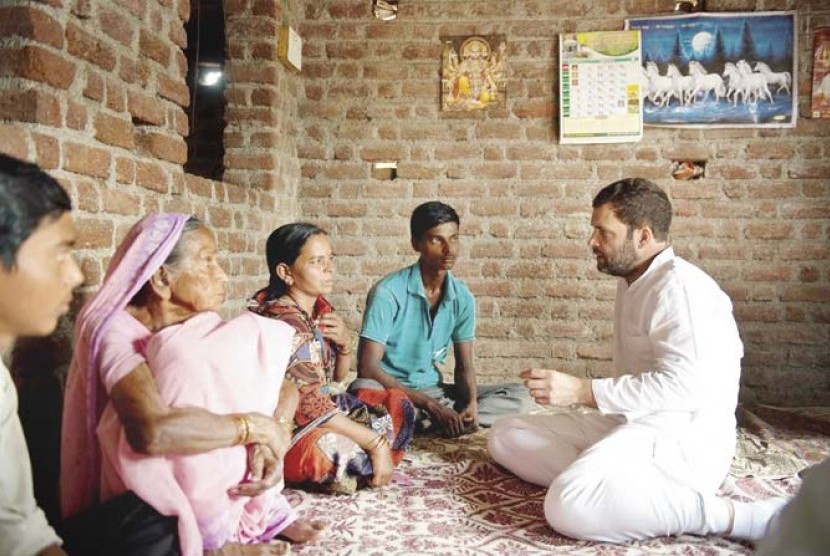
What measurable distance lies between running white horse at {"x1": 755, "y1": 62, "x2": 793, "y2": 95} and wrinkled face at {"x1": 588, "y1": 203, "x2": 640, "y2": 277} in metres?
2.34

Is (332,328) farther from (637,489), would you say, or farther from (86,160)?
(637,489)

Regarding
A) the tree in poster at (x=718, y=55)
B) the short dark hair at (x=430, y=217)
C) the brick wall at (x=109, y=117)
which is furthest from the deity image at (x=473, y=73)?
the brick wall at (x=109, y=117)

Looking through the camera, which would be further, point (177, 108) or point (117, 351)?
point (177, 108)

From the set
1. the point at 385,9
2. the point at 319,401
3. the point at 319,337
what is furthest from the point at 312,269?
the point at 385,9

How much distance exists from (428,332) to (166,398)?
1.95 metres

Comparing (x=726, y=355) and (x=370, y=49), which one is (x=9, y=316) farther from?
(x=370, y=49)

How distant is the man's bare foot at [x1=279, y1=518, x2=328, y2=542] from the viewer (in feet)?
6.93

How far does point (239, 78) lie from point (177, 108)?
4.31ft

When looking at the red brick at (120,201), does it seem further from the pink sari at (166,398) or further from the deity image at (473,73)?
the deity image at (473,73)

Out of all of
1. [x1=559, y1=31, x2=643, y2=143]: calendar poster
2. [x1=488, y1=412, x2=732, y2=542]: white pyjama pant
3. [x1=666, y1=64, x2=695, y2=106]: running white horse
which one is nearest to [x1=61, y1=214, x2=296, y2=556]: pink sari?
[x1=488, y1=412, x2=732, y2=542]: white pyjama pant

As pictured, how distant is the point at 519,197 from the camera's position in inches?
173

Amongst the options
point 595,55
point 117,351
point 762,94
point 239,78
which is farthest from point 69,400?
point 762,94

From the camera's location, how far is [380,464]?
2590 millimetres

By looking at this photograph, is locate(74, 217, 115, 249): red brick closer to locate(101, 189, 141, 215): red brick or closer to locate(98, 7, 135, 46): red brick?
locate(101, 189, 141, 215): red brick
